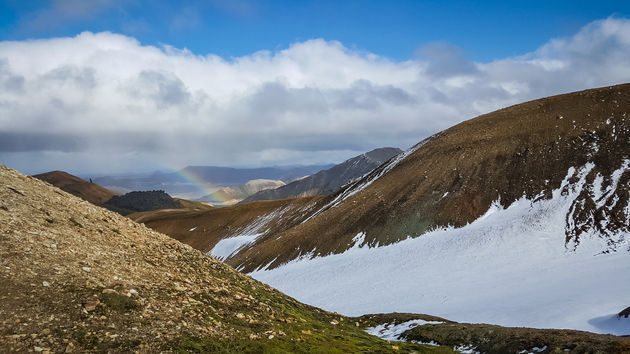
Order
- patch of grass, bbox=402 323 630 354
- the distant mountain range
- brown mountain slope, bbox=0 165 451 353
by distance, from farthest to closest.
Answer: the distant mountain range < patch of grass, bbox=402 323 630 354 < brown mountain slope, bbox=0 165 451 353

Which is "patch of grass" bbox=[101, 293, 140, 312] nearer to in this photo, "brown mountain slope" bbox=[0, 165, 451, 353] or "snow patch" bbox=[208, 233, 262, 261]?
"brown mountain slope" bbox=[0, 165, 451, 353]

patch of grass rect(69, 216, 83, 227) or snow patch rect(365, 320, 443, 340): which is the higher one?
patch of grass rect(69, 216, 83, 227)

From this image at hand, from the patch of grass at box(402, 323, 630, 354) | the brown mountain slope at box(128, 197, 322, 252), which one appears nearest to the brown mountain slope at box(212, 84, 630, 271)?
the brown mountain slope at box(128, 197, 322, 252)

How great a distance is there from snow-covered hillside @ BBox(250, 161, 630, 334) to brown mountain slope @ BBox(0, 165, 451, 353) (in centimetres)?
Answer: 1865

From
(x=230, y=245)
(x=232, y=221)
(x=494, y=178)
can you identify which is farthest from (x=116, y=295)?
(x=232, y=221)

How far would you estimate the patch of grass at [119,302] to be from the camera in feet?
46.0

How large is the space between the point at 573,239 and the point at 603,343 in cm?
3625

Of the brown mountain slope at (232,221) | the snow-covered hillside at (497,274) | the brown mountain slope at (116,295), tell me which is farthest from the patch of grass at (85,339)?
the brown mountain slope at (232,221)

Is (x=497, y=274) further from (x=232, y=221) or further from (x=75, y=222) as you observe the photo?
(x=232, y=221)

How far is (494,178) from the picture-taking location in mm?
64875

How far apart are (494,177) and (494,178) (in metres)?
0.26

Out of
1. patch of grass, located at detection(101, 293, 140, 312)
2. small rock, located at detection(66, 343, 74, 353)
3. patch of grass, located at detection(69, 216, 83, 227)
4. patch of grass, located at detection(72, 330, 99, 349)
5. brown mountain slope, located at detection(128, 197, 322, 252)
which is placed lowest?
small rock, located at detection(66, 343, 74, 353)

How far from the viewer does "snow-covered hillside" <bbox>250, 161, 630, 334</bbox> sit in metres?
33.4

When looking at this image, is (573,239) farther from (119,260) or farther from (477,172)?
(119,260)
